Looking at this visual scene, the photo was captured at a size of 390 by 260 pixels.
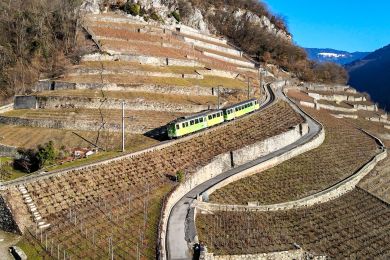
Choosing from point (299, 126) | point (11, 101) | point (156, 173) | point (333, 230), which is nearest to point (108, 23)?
point (11, 101)

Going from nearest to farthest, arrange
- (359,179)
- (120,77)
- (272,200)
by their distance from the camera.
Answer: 1. (272,200)
2. (359,179)
3. (120,77)

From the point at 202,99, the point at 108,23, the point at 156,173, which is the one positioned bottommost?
the point at 156,173

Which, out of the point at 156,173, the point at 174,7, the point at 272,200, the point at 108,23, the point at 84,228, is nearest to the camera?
the point at 84,228

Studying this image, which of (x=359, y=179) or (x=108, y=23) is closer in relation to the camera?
(x=359, y=179)

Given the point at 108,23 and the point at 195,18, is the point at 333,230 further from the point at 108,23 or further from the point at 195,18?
the point at 195,18

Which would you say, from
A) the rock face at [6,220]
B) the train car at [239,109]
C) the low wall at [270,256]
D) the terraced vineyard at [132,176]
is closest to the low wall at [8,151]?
the terraced vineyard at [132,176]

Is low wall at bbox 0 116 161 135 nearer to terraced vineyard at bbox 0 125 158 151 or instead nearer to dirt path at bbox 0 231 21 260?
terraced vineyard at bbox 0 125 158 151

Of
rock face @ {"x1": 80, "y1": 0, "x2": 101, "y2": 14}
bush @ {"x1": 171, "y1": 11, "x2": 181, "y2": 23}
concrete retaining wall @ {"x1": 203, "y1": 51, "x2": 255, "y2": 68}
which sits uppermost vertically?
bush @ {"x1": 171, "y1": 11, "x2": 181, "y2": 23}

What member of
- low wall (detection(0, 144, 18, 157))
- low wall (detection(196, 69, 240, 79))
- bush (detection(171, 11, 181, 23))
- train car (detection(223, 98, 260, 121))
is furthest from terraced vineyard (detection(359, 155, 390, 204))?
bush (detection(171, 11, 181, 23))
